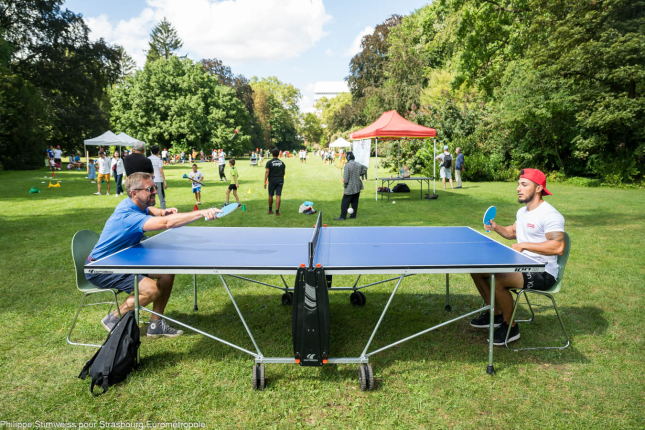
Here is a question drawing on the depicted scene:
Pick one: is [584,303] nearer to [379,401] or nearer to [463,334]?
[463,334]

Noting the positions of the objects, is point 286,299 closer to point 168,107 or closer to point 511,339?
point 511,339

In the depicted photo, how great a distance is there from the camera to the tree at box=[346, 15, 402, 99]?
167ft

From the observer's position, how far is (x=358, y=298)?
504 cm

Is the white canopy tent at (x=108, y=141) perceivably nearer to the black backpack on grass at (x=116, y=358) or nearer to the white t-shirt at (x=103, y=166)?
the white t-shirt at (x=103, y=166)

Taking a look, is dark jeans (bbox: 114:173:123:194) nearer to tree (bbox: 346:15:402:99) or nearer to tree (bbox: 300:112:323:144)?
tree (bbox: 346:15:402:99)

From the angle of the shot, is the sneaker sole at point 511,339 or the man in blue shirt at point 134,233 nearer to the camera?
the man in blue shirt at point 134,233

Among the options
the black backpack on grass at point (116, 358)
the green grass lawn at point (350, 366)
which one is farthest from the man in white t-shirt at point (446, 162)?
the black backpack on grass at point (116, 358)

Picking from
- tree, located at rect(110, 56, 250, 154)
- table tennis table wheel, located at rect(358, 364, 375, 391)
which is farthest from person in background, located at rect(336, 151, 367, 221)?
tree, located at rect(110, 56, 250, 154)

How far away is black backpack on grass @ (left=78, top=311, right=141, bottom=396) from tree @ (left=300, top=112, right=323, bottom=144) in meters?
110

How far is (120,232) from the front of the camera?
3.68 metres

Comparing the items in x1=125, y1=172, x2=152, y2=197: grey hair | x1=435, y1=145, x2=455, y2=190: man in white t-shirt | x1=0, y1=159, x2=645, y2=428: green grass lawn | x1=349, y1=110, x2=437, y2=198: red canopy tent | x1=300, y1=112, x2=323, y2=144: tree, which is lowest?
x1=0, y1=159, x2=645, y2=428: green grass lawn

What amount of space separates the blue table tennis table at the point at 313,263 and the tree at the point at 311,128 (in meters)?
109

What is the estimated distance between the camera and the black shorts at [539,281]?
3750mm

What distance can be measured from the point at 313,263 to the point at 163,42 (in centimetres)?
6714
